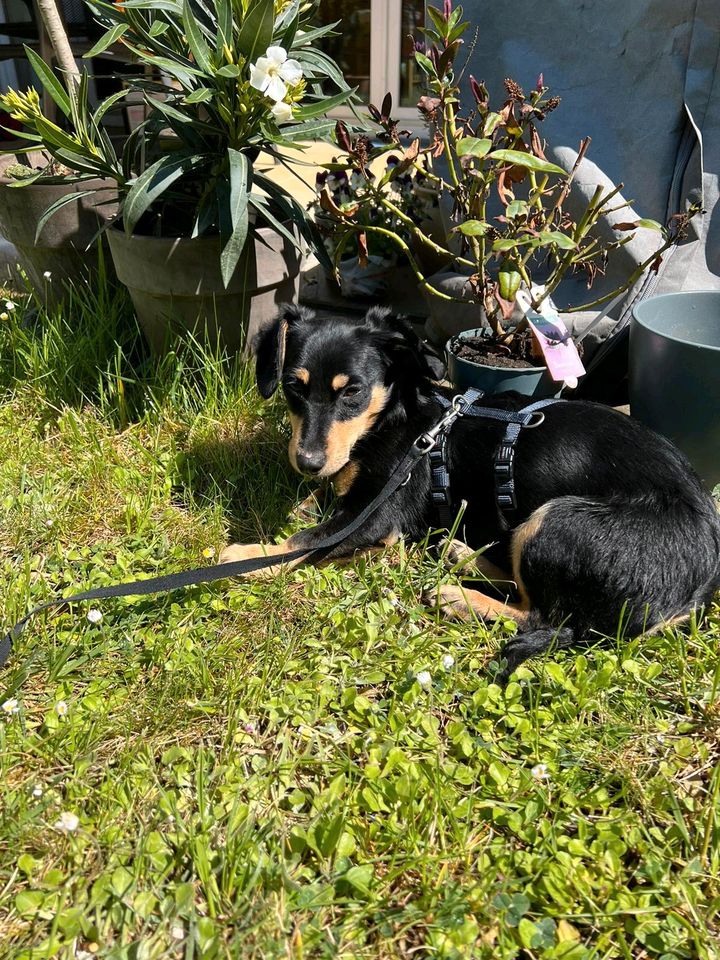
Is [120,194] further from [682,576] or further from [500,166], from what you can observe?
[682,576]

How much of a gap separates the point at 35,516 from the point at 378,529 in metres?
1.38

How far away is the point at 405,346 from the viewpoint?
255 cm

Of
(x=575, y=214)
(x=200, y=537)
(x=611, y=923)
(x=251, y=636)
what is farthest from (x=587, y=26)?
(x=611, y=923)

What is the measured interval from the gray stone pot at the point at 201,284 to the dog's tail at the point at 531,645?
1.68m

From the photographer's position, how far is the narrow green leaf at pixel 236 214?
2652 mm

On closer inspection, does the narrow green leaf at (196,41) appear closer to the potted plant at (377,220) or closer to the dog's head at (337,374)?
the dog's head at (337,374)

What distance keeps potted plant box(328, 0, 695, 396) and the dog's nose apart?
0.88 m

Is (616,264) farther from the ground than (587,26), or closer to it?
closer to it

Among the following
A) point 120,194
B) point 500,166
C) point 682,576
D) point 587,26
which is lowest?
point 682,576

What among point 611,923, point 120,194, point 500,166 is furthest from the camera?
point 120,194

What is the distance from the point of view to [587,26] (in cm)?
338

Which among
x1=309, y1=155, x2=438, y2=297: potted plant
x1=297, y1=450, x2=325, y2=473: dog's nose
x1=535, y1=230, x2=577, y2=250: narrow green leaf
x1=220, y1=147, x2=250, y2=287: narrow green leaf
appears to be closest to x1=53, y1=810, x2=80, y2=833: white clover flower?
x1=297, y1=450, x2=325, y2=473: dog's nose

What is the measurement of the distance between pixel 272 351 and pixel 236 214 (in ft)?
1.89

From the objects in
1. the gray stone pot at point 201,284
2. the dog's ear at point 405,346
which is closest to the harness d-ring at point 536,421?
the dog's ear at point 405,346
